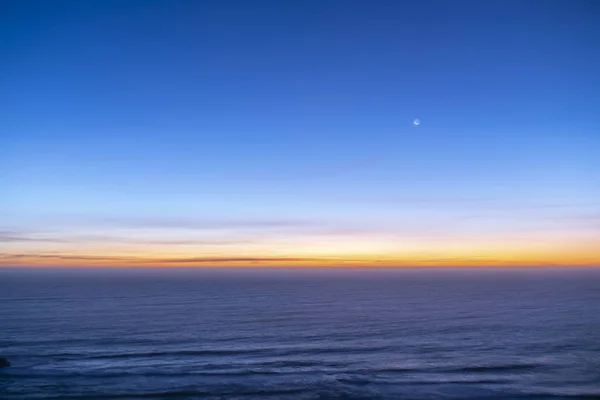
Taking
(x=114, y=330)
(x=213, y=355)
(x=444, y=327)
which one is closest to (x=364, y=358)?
(x=213, y=355)

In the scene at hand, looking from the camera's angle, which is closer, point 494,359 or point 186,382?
point 186,382

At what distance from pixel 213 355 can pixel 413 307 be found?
58.3 meters

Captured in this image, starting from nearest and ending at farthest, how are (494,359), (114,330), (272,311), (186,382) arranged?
(186,382)
(494,359)
(114,330)
(272,311)

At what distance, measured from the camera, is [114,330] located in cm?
6150

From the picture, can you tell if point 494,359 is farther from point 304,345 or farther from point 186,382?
point 186,382

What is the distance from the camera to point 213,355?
154 ft

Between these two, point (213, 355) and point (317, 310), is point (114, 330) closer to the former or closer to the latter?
point (213, 355)

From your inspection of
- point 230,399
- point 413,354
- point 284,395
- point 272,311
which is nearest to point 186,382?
point 230,399

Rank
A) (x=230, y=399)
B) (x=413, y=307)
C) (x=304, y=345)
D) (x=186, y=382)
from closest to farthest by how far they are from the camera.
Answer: (x=230, y=399) → (x=186, y=382) → (x=304, y=345) → (x=413, y=307)

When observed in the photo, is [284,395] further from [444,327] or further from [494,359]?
[444,327]

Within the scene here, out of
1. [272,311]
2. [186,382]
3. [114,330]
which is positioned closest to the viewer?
[186,382]

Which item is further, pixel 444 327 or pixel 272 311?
pixel 272 311

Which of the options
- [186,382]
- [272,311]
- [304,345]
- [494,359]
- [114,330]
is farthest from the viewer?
[272,311]

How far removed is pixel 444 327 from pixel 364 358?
2477cm
